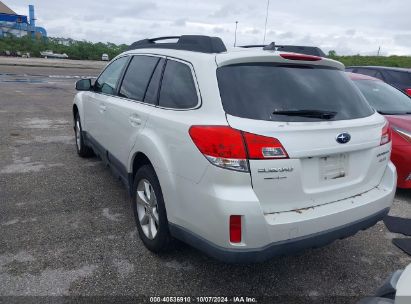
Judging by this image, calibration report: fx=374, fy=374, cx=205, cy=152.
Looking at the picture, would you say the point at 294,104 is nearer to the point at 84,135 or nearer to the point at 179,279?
the point at 179,279

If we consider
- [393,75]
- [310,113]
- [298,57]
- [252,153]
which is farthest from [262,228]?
[393,75]

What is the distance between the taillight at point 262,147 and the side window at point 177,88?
56 centimetres

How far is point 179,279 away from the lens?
9.85ft

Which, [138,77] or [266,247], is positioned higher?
[138,77]

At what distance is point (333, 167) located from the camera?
2688 mm

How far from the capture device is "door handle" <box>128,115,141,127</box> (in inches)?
133

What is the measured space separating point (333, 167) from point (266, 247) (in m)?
0.77

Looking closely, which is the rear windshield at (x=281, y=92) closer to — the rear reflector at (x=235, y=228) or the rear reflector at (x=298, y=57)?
the rear reflector at (x=298, y=57)

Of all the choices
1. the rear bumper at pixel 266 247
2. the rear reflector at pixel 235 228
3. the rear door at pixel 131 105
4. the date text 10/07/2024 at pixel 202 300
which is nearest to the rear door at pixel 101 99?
the rear door at pixel 131 105

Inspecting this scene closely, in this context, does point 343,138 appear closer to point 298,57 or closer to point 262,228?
point 298,57

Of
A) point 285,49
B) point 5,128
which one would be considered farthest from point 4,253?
point 5,128

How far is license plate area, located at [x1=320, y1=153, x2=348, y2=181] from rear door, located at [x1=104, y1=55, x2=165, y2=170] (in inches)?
58.9

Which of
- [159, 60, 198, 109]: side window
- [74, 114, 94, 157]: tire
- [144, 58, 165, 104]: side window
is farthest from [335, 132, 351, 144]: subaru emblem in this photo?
[74, 114, 94, 157]: tire

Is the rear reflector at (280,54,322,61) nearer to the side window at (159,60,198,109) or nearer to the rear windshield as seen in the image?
the rear windshield
